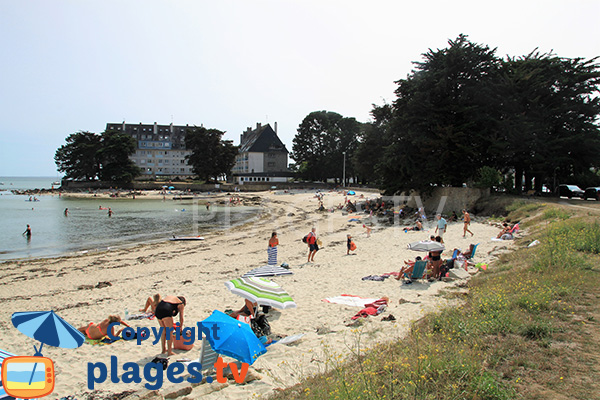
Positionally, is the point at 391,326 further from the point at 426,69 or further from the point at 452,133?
the point at 426,69

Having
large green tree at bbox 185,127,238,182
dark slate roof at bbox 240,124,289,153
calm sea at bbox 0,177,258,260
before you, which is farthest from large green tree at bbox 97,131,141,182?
calm sea at bbox 0,177,258,260

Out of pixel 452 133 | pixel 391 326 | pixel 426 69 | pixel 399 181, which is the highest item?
pixel 426 69

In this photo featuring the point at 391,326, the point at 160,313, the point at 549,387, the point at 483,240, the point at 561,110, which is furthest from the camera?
the point at 561,110

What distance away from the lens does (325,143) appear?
7712cm

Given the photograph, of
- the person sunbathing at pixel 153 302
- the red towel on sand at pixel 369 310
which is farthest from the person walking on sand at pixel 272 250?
the red towel on sand at pixel 369 310

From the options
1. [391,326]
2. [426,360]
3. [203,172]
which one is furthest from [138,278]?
[203,172]

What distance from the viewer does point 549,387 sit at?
4.22m

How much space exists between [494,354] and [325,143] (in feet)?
242

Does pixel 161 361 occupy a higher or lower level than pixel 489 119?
lower

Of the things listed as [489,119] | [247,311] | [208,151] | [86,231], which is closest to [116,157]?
[208,151]

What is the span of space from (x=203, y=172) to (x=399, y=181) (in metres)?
62.4

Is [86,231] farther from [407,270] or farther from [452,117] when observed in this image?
[452,117]

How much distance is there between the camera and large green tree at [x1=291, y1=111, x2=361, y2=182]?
246 ft

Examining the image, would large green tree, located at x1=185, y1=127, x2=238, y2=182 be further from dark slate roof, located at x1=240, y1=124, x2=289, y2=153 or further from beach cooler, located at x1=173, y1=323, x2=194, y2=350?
beach cooler, located at x1=173, y1=323, x2=194, y2=350
